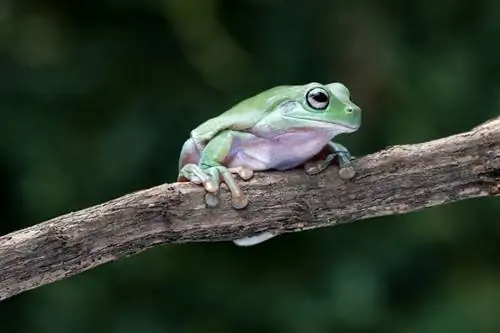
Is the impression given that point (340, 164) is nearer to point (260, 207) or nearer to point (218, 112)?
point (260, 207)

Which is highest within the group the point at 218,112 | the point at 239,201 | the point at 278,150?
the point at 218,112

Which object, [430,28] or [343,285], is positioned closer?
[343,285]

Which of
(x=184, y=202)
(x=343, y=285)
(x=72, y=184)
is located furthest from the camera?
(x=72, y=184)

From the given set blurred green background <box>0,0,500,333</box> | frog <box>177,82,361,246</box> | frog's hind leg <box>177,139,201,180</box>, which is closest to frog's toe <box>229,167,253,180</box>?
frog <box>177,82,361,246</box>

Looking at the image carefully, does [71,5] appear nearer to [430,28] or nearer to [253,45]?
[253,45]

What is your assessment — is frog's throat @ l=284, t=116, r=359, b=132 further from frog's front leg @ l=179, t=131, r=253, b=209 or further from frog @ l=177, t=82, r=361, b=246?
frog's front leg @ l=179, t=131, r=253, b=209

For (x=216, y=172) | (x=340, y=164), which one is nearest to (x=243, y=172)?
(x=216, y=172)

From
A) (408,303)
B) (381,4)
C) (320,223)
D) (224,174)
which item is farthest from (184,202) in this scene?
(381,4)
